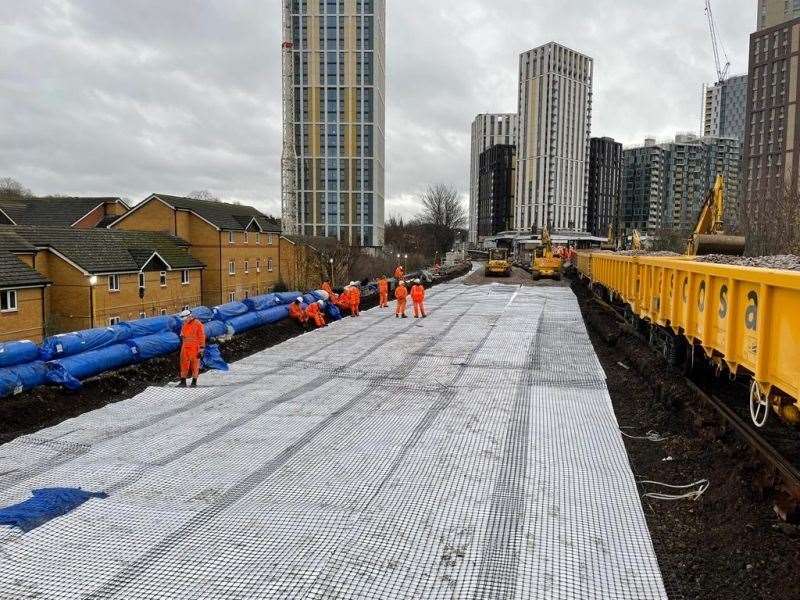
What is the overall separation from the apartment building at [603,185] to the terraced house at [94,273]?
96.2 meters

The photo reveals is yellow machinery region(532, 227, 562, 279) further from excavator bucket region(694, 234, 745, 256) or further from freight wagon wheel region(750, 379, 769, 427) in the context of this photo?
freight wagon wheel region(750, 379, 769, 427)

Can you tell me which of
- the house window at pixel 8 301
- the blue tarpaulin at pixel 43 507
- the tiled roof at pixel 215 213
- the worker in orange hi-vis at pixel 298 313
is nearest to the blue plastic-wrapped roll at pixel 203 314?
the worker in orange hi-vis at pixel 298 313

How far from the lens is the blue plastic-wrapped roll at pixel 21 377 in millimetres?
8078

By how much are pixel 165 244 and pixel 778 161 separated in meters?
75.7

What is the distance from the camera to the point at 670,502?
17.8 feet

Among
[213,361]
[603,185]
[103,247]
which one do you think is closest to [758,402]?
[213,361]

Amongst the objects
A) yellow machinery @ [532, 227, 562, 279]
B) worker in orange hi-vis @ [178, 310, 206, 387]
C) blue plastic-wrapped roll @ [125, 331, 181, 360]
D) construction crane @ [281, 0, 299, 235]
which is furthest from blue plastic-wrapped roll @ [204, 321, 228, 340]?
construction crane @ [281, 0, 299, 235]

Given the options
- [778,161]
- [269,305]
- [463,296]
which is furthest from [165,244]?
[778,161]

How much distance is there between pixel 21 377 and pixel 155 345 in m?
2.64

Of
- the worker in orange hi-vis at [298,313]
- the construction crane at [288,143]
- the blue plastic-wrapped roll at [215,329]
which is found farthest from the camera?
the construction crane at [288,143]

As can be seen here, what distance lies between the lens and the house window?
2027 cm

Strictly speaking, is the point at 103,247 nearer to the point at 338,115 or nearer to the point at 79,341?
the point at 79,341

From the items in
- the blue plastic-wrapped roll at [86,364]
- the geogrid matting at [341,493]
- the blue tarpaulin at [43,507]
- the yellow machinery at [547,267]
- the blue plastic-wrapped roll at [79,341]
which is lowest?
the geogrid matting at [341,493]

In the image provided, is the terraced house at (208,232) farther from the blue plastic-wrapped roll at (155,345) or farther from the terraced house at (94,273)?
the blue plastic-wrapped roll at (155,345)
